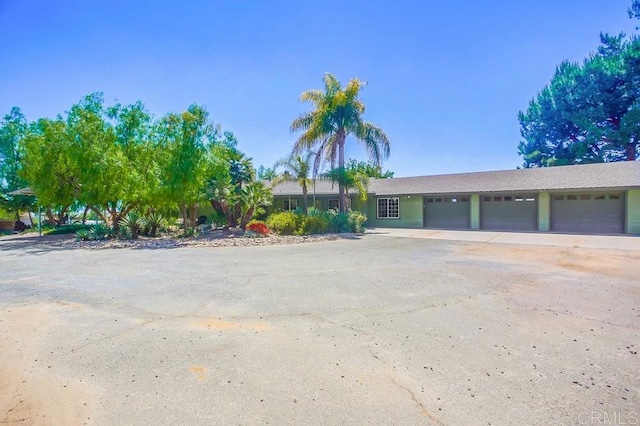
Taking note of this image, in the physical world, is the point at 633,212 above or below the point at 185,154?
below

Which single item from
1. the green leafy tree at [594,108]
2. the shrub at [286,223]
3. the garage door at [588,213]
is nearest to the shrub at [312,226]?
the shrub at [286,223]

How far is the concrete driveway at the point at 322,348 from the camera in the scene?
2719 millimetres

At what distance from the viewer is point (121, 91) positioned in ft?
55.8

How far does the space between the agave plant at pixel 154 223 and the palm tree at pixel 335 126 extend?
8.39 metres

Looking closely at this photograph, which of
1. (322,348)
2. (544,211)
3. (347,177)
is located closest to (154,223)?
(347,177)

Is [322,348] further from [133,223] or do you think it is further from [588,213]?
[588,213]

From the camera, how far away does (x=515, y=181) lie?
2064 cm

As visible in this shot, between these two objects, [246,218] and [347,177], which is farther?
[246,218]

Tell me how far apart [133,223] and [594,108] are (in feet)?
116

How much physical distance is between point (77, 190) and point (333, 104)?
47.6ft

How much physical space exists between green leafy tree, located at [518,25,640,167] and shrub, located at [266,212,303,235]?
26708 mm

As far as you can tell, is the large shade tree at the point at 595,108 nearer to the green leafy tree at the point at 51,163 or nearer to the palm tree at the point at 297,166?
the palm tree at the point at 297,166

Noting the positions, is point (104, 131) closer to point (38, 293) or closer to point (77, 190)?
point (77, 190)

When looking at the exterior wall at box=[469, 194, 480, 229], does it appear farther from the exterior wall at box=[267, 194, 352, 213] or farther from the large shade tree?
the large shade tree
